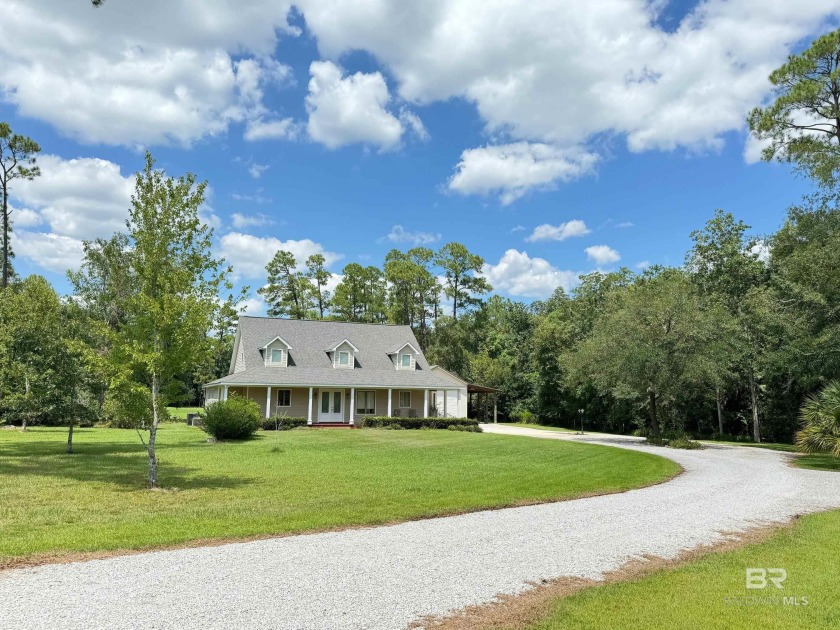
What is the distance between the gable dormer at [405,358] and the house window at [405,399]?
Result: 1.75 m

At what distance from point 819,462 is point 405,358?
2461 centimetres

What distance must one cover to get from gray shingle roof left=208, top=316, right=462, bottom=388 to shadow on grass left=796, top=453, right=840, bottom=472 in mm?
20303

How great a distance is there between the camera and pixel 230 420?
2336cm

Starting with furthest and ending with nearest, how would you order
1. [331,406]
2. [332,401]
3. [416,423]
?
[332,401] < [331,406] < [416,423]

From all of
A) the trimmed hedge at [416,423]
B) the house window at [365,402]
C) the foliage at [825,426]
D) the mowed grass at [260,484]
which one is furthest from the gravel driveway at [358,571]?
the house window at [365,402]

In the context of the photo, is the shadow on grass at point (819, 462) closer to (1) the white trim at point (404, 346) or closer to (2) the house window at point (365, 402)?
(2) the house window at point (365, 402)

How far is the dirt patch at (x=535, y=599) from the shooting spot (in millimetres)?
4812

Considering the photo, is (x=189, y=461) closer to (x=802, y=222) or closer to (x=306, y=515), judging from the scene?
(x=306, y=515)

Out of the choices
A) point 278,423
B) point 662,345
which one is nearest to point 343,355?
point 278,423

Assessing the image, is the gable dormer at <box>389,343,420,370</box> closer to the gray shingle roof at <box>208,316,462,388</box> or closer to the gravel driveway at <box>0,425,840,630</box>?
the gray shingle roof at <box>208,316,462,388</box>

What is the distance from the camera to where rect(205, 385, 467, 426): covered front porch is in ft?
111

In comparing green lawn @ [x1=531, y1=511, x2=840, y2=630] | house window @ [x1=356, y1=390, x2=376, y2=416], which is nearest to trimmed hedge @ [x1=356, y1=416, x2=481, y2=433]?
house window @ [x1=356, y1=390, x2=376, y2=416]

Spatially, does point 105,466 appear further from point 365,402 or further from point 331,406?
point 365,402

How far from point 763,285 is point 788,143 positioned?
641 inches
